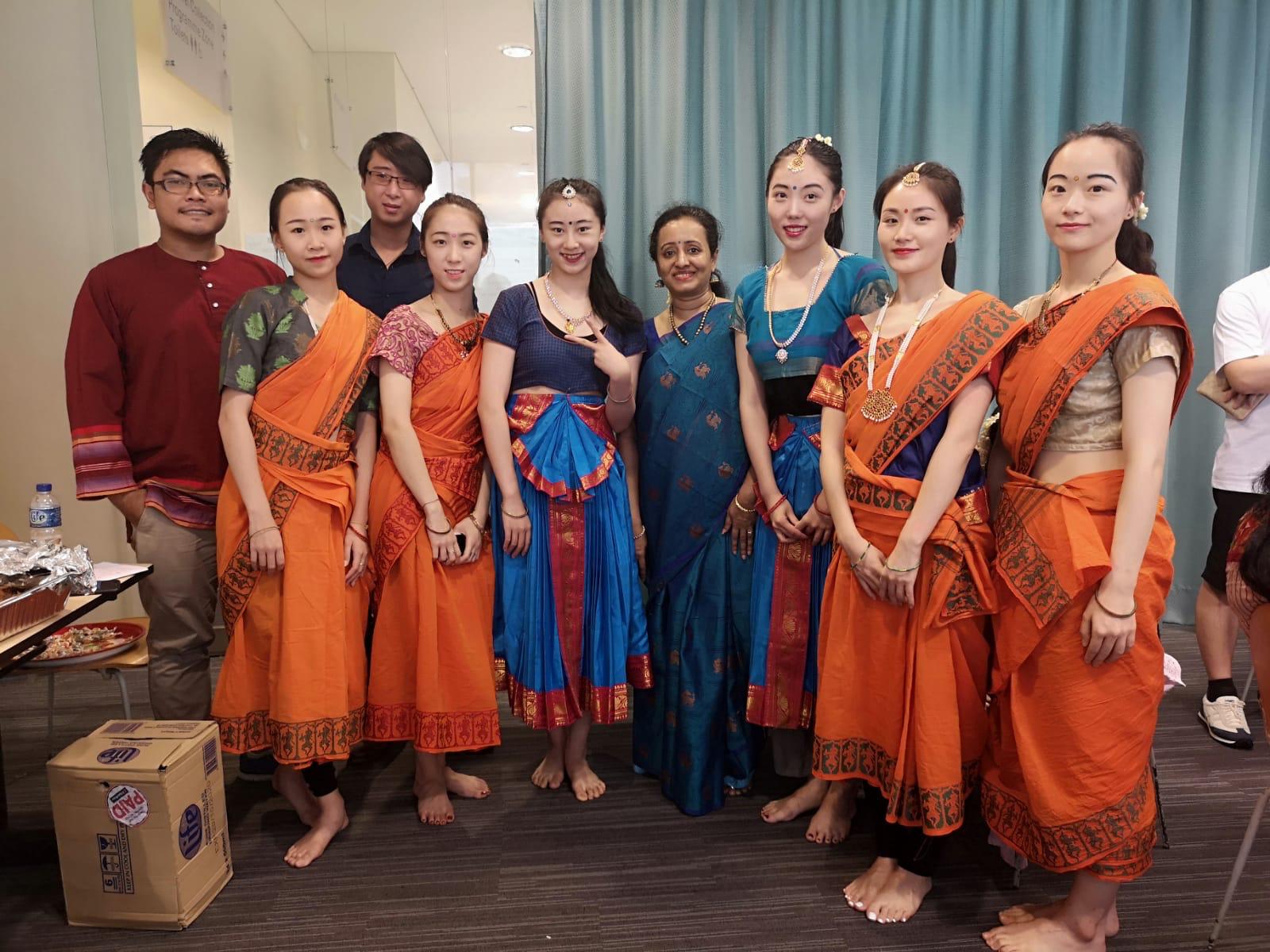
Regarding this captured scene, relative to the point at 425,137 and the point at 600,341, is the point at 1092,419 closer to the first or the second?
the point at 600,341

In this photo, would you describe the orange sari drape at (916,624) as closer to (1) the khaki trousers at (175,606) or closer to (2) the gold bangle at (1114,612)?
(2) the gold bangle at (1114,612)

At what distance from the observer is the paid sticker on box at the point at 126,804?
5.60 ft

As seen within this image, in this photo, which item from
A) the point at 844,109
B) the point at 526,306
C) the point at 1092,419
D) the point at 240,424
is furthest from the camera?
the point at 844,109

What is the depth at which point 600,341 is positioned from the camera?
6.93 ft

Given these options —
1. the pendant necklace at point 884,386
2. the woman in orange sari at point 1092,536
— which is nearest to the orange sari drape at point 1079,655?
the woman in orange sari at point 1092,536

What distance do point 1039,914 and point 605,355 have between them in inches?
61.2

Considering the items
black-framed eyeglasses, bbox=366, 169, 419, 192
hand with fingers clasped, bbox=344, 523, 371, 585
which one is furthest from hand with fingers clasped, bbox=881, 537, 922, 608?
black-framed eyeglasses, bbox=366, 169, 419, 192

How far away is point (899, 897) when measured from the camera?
70.2 inches

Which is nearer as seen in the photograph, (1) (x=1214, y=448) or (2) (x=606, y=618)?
(2) (x=606, y=618)

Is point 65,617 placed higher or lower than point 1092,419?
lower

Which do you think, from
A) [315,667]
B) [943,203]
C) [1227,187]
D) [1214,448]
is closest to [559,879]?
[315,667]

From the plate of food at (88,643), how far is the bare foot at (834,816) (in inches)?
71.1

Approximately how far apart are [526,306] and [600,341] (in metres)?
0.20

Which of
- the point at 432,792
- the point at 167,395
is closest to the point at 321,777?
the point at 432,792
